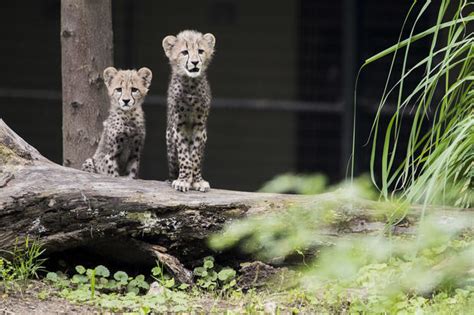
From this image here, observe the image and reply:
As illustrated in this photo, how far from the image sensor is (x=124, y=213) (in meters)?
3.58

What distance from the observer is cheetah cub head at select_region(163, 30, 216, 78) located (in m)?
4.04

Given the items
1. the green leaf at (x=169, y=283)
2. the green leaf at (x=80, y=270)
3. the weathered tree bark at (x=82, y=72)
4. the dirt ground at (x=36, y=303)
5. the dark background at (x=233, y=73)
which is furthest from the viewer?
the dark background at (x=233, y=73)

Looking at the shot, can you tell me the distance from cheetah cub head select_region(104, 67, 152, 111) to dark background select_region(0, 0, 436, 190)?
122 inches

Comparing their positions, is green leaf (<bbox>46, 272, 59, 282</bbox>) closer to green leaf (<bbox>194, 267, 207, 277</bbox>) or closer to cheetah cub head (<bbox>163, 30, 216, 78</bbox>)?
green leaf (<bbox>194, 267, 207, 277</bbox>)

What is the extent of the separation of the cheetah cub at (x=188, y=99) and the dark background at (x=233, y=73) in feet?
10.7

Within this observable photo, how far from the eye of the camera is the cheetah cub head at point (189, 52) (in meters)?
4.04

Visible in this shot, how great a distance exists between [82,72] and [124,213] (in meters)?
0.95

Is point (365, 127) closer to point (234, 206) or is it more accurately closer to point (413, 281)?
point (234, 206)

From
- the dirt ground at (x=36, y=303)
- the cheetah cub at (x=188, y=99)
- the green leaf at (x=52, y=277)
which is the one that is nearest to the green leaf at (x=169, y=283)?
the dirt ground at (x=36, y=303)

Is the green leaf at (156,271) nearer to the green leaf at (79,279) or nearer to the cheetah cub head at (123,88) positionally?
the green leaf at (79,279)

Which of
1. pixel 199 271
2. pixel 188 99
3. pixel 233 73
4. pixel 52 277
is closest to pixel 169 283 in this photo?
pixel 199 271

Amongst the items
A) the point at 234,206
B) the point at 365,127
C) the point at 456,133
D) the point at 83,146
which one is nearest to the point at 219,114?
the point at 365,127

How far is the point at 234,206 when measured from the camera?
3.63 meters

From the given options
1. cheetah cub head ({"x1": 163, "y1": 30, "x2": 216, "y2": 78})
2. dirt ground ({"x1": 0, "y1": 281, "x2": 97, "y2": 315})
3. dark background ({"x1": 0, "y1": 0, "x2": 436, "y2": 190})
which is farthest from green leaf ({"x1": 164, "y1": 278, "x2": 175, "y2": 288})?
dark background ({"x1": 0, "y1": 0, "x2": 436, "y2": 190})
